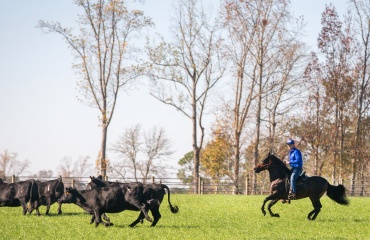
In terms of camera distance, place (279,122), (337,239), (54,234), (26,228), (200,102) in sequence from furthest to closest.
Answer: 1. (279,122)
2. (200,102)
3. (26,228)
4. (54,234)
5. (337,239)

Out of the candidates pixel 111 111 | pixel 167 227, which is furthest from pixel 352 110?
pixel 167 227

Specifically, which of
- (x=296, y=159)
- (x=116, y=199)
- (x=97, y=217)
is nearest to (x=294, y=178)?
(x=296, y=159)

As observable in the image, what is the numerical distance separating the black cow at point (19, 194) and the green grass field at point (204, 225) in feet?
1.35

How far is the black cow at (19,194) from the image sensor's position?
21688mm

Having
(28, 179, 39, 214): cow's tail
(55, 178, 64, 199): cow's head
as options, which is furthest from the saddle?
(28, 179, 39, 214): cow's tail

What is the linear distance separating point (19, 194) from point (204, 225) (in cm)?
684

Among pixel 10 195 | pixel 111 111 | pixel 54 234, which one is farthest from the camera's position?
pixel 111 111

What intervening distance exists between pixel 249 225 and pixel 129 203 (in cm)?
333

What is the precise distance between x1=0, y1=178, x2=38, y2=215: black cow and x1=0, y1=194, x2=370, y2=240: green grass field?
413 mm

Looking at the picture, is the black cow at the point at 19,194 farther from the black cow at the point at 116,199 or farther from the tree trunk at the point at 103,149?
the tree trunk at the point at 103,149

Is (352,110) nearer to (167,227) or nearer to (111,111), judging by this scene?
(111,111)

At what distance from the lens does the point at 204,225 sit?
18297mm

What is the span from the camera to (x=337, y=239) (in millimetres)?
15227

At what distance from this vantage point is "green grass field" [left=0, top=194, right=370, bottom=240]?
1596 cm
